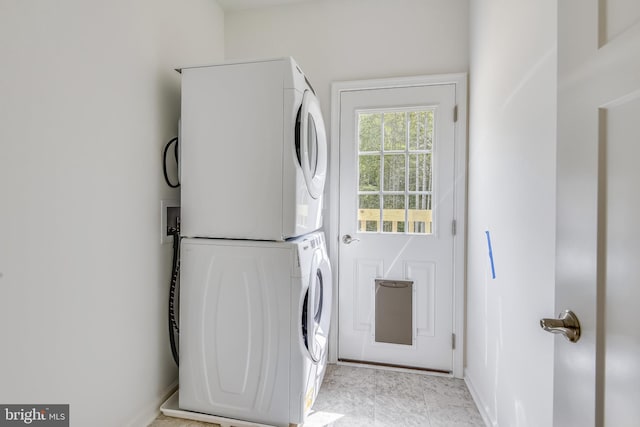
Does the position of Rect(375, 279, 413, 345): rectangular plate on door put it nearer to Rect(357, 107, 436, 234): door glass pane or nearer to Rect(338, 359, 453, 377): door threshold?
Rect(338, 359, 453, 377): door threshold

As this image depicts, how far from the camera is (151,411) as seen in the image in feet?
5.37

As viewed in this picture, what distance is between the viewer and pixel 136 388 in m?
1.56

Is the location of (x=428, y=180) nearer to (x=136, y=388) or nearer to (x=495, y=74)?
(x=495, y=74)

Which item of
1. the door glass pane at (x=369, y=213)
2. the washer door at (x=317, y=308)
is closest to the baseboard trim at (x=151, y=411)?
the washer door at (x=317, y=308)

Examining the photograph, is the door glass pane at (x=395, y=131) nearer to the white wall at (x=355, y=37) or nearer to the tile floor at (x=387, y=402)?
the white wall at (x=355, y=37)

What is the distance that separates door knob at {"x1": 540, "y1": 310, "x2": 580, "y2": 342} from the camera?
0.66 metres

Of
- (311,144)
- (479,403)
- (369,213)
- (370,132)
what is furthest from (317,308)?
(370,132)

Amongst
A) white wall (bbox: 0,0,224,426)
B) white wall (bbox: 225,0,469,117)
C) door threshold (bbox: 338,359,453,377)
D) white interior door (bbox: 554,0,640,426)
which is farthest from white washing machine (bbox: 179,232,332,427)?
white wall (bbox: 225,0,469,117)

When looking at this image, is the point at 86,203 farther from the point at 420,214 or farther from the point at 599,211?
A: the point at 420,214

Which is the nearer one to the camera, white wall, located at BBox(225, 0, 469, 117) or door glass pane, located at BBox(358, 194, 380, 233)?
white wall, located at BBox(225, 0, 469, 117)

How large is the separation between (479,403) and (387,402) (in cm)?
53

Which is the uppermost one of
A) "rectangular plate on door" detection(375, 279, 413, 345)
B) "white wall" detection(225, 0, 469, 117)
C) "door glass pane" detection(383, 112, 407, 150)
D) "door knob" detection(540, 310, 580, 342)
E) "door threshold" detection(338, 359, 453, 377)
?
"white wall" detection(225, 0, 469, 117)

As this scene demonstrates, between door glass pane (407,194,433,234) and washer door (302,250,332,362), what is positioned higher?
door glass pane (407,194,433,234)

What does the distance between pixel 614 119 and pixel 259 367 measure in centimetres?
162
